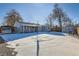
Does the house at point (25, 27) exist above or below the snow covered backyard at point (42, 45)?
above

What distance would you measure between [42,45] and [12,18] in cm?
41

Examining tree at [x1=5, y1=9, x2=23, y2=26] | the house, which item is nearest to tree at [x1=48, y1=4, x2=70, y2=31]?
the house

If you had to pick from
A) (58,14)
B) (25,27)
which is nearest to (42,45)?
(25,27)

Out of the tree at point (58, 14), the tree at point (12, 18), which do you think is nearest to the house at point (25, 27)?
the tree at point (12, 18)

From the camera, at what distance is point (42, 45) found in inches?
88.5

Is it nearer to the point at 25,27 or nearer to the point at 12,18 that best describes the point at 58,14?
the point at 25,27

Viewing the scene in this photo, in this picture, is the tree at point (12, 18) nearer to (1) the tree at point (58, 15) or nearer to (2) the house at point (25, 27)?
(2) the house at point (25, 27)

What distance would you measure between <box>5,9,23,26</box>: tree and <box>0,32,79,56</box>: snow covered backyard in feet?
0.43

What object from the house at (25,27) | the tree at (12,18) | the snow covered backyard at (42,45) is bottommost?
the snow covered backyard at (42,45)

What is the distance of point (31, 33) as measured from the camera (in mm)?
2246

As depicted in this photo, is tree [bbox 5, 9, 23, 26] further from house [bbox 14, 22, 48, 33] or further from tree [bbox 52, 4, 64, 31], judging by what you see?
tree [bbox 52, 4, 64, 31]

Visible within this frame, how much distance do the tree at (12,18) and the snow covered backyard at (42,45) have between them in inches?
5.1

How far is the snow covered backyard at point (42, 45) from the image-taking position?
224cm

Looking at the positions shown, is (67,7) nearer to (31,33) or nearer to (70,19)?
(70,19)
